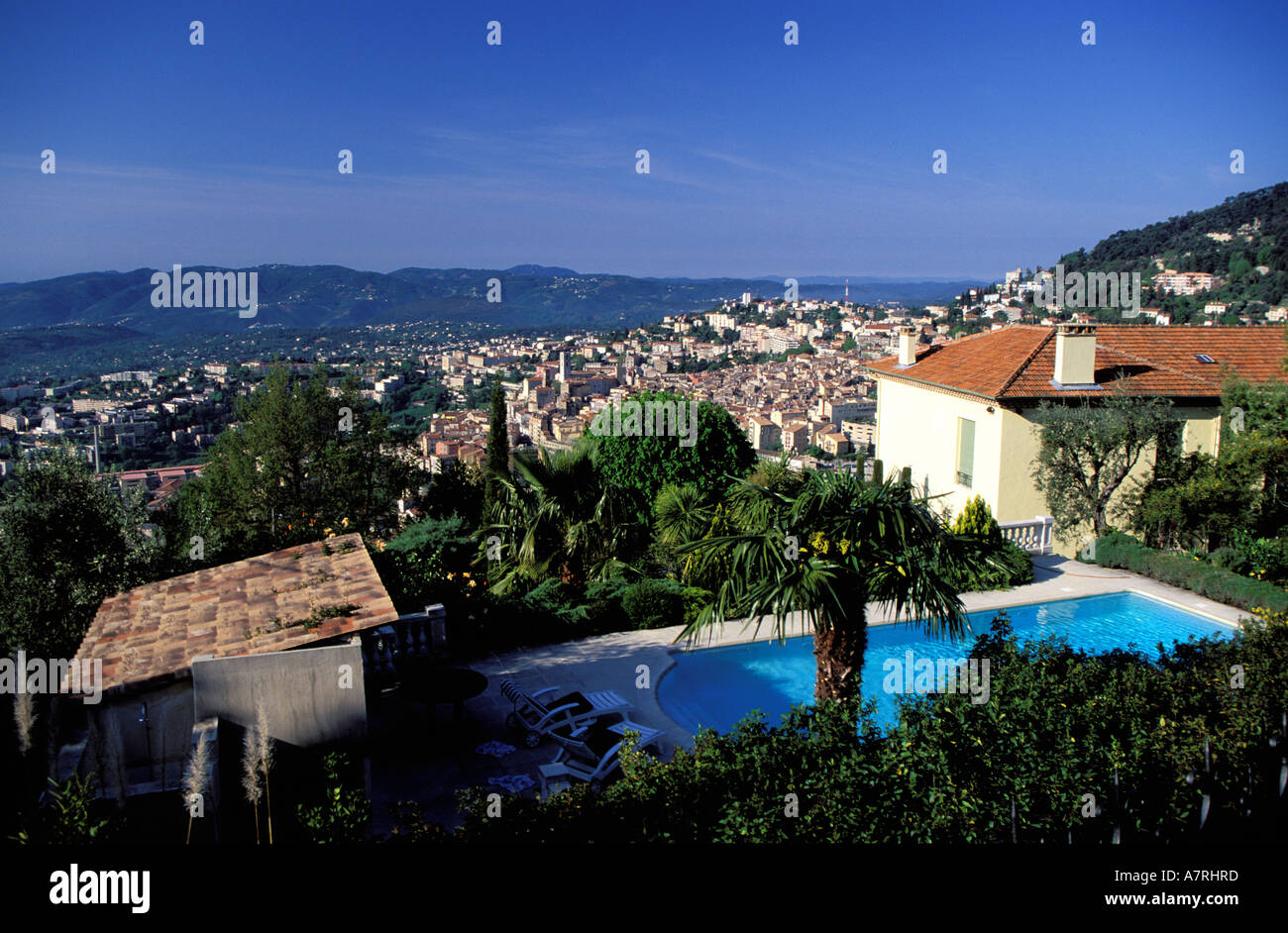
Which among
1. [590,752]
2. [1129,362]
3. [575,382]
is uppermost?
[1129,362]

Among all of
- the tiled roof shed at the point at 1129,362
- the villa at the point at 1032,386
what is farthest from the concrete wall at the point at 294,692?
the tiled roof shed at the point at 1129,362

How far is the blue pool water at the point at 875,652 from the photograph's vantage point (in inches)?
417

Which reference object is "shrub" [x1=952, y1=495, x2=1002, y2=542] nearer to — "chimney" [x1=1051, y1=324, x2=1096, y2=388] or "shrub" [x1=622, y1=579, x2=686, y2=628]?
"chimney" [x1=1051, y1=324, x2=1096, y2=388]

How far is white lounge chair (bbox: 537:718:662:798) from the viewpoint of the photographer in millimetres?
7445

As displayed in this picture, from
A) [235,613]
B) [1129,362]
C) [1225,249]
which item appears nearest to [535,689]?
[235,613]

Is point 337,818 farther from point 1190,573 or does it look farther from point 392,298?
point 392,298

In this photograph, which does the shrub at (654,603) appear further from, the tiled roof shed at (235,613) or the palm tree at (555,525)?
the tiled roof shed at (235,613)

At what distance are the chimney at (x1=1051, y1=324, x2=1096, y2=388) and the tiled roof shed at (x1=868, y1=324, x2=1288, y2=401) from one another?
0.79 ft

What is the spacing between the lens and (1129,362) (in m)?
17.2

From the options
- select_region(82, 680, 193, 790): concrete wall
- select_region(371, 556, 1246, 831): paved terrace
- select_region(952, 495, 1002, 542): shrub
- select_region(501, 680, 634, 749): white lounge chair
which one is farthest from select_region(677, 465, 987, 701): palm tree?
select_region(952, 495, 1002, 542): shrub

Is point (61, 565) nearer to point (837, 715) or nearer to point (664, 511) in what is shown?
point (664, 511)

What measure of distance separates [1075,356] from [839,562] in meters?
12.0
